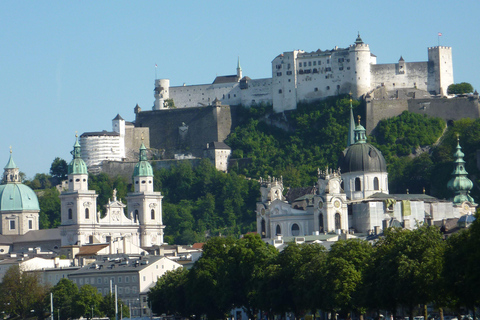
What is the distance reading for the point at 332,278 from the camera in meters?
67.8

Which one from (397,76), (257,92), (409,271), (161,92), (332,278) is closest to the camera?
(409,271)

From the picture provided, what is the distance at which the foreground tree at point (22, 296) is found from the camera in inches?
3521

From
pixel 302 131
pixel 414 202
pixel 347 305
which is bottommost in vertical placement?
pixel 347 305

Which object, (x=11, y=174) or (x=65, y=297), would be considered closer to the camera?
(x=65, y=297)

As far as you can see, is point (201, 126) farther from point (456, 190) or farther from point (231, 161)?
point (456, 190)

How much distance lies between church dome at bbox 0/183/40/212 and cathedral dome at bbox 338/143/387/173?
37.3m

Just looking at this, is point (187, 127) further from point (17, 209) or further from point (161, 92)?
point (17, 209)

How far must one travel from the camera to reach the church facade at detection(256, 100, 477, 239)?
9781cm

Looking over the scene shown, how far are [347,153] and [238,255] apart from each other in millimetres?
24907

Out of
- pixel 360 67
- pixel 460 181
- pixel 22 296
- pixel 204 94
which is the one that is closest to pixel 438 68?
pixel 360 67

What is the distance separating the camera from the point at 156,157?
483ft

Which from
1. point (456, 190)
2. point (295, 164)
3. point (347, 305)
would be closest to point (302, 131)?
point (295, 164)

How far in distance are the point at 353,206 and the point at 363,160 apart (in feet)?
12.9

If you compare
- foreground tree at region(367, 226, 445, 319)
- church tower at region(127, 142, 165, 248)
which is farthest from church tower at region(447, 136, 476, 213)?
foreground tree at region(367, 226, 445, 319)
